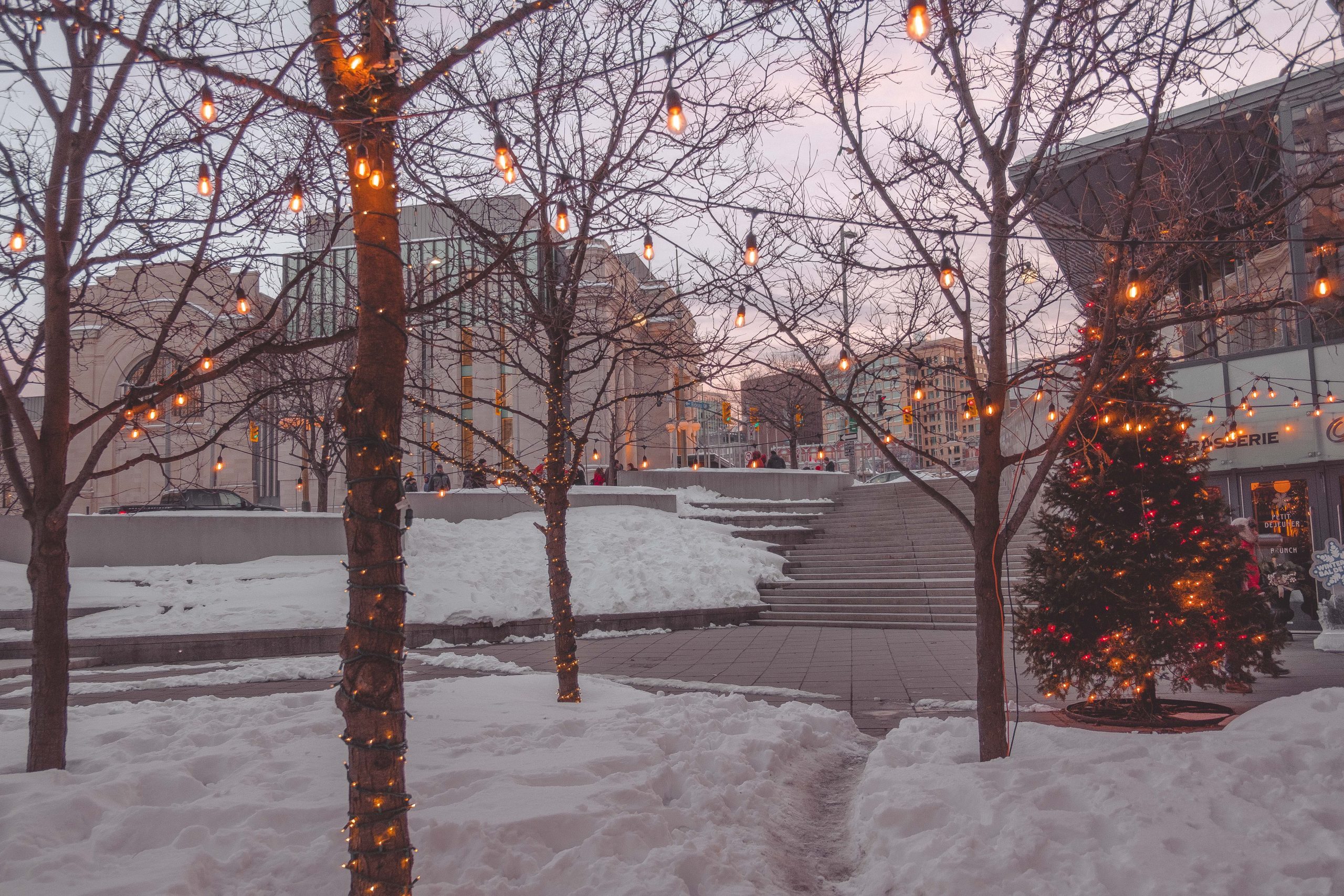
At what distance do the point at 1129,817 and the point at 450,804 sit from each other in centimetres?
351

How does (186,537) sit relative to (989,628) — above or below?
above

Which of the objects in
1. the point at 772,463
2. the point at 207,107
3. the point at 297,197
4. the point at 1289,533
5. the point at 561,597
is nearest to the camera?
the point at 207,107

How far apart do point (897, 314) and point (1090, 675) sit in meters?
3.62

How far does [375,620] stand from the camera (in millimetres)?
3248

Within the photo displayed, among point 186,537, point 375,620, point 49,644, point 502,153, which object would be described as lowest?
point 49,644

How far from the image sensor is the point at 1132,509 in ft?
25.5

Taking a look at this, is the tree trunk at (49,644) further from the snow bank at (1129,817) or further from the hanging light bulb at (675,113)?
the snow bank at (1129,817)

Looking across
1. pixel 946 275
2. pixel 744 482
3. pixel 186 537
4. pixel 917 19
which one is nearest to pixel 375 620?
pixel 917 19

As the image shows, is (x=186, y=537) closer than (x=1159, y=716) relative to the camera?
No

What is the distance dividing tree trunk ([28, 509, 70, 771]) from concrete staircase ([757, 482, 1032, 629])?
1255 centimetres

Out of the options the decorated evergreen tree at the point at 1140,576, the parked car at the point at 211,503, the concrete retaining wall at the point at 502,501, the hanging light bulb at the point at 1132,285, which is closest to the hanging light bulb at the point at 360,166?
the hanging light bulb at the point at 1132,285

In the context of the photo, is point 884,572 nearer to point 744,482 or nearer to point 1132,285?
point 744,482

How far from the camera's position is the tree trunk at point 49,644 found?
522 centimetres

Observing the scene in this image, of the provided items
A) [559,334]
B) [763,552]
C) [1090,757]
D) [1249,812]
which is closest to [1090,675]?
[1090,757]
